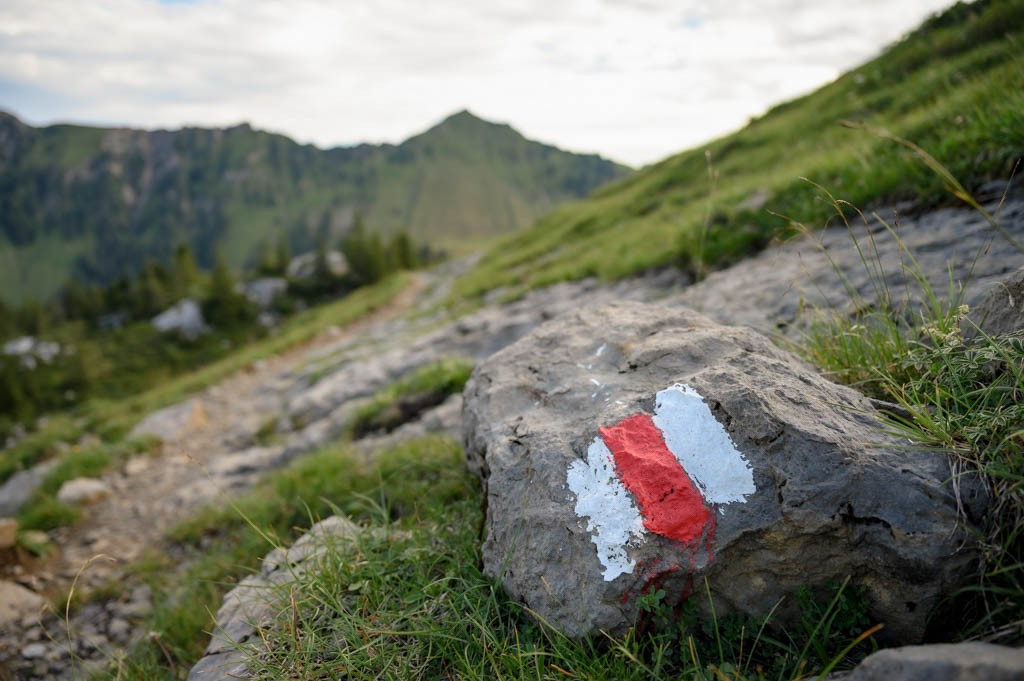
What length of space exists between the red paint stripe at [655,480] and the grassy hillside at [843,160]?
5.77 ft

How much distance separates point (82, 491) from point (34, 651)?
5125mm

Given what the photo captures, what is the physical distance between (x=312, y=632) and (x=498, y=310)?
35.7 ft

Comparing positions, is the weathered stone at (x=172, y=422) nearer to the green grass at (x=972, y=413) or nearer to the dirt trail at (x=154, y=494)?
the dirt trail at (x=154, y=494)

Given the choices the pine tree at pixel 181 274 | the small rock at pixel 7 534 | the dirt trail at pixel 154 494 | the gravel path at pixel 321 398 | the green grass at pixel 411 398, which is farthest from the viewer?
the pine tree at pixel 181 274

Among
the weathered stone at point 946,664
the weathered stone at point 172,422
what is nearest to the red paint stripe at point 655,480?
the weathered stone at point 946,664

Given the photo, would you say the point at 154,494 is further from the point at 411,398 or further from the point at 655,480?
the point at 655,480

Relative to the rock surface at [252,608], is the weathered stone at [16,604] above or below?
below

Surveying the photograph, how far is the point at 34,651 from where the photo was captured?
5.40 metres

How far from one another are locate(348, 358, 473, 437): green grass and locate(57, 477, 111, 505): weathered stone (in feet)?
17.7

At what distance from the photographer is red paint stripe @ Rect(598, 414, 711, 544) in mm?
2701

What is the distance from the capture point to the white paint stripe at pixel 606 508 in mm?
2709

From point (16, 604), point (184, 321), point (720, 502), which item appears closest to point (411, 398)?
point (16, 604)

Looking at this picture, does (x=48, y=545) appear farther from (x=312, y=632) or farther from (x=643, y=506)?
(x=643, y=506)

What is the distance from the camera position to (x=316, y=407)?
450 inches
